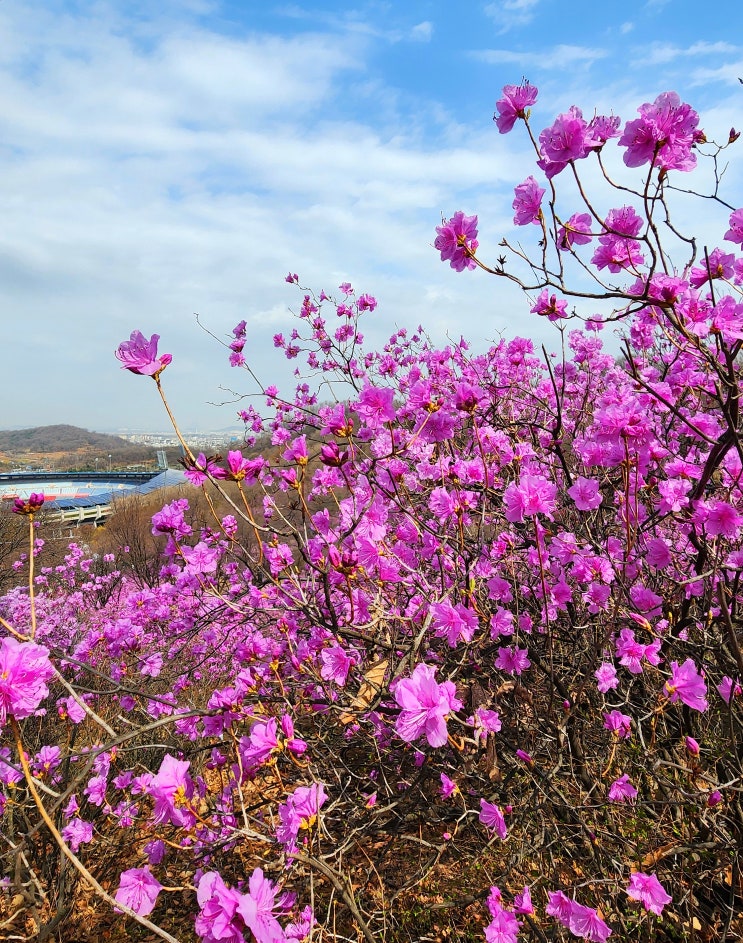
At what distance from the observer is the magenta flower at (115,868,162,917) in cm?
166

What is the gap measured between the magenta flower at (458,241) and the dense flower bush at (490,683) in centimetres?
1

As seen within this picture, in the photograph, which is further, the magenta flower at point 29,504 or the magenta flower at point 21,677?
the magenta flower at point 29,504

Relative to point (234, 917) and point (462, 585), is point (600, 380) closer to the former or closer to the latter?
point (462, 585)

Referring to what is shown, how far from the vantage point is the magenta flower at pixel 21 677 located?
126cm

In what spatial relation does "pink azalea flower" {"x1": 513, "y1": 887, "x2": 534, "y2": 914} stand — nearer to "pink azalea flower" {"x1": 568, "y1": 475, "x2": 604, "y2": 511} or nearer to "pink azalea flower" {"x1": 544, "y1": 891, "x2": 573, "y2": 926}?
"pink azalea flower" {"x1": 544, "y1": 891, "x2": 573, "y2": 926}

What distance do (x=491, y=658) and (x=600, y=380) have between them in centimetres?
409

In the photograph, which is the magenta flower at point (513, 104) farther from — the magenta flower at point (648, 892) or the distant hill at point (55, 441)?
the distant hill at point (55, 441)

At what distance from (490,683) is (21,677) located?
80.6 inches

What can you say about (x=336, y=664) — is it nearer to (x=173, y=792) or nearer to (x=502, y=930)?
(x=173, y=792)

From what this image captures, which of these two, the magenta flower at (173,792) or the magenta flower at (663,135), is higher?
the magenta flower at (663,135)

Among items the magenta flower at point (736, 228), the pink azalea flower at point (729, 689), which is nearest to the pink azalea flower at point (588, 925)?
the pink azalea flower at point (729, 689)

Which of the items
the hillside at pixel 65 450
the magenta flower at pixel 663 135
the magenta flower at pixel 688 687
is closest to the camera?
the magenta flower at pixel 663 135

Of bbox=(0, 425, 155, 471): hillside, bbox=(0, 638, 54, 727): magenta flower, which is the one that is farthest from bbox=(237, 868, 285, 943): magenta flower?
bbox=(0, 425, 155, 471): hillside

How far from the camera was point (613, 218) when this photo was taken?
1857mm
